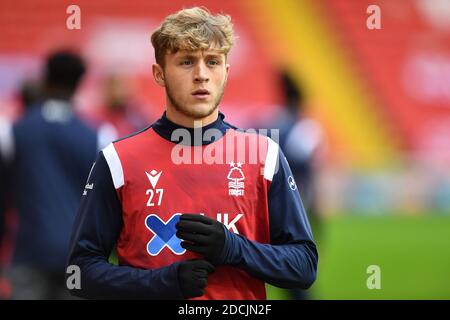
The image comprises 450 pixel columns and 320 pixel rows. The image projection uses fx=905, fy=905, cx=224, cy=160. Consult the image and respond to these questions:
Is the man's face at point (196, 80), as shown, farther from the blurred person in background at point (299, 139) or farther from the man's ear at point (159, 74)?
the blurred person in background at point (299, 139)

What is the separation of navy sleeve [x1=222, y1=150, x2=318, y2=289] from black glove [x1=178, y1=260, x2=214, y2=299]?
9cm

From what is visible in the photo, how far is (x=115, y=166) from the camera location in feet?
11.0

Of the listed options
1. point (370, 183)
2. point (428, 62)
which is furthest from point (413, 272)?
point (428, 62)

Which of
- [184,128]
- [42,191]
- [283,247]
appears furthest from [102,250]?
[42,191]

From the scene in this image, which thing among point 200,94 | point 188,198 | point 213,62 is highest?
point 213,62

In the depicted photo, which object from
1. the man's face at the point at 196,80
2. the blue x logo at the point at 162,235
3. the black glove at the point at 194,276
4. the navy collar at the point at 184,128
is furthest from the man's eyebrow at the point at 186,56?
the black glove at the point at 194,276

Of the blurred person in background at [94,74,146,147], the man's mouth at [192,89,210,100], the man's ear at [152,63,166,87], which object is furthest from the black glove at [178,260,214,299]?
the blurred person in background at [94,74,146,147]

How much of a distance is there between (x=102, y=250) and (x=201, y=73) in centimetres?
75

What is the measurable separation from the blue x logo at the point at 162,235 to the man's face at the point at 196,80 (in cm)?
40

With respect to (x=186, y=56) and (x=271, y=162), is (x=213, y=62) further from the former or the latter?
(x=271, y=162)

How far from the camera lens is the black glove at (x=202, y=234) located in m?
3.13

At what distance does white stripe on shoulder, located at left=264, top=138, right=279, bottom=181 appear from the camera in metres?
3.38

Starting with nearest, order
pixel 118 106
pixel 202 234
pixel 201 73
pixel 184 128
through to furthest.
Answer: pixel 202 234 < pixel 201 73 < pixel 184 128 < pixel 118 106

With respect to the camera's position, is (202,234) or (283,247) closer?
(202,234)
